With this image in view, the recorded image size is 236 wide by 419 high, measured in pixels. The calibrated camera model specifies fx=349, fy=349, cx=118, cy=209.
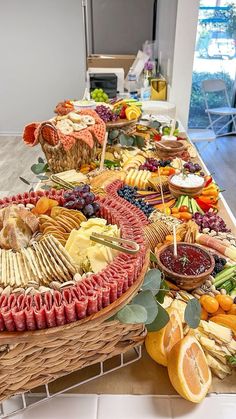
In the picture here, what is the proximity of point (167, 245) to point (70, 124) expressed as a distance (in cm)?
79

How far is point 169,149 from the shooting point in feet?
5.70

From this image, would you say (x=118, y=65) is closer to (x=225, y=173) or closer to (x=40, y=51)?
(x=40, y=51)

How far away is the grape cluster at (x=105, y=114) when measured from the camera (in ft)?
Result: 5.95

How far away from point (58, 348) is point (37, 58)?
4.76m

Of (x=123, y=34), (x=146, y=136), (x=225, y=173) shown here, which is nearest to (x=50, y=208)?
(x=146, y=136)

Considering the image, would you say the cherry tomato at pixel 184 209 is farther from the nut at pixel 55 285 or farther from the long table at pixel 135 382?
the nut at pixel 55 285

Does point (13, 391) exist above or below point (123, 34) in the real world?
below

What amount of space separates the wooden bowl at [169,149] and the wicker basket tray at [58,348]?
115 centimetres

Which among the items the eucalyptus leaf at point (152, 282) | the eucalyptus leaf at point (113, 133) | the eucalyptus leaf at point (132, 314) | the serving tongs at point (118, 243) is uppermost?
the serving tongs at point (118, 243)

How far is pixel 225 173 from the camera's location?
12.4 feet

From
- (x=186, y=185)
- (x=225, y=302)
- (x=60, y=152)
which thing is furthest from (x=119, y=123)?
(x=225, y=302)

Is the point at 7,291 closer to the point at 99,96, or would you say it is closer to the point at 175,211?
the point at 175,211

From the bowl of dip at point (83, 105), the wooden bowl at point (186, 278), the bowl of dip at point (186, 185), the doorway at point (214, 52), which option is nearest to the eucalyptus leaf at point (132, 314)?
the wooden bowl at point (186, 278)

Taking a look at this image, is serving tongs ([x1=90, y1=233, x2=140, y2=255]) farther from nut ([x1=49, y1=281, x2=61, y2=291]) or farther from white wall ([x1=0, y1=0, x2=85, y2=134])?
white wall ([x1=0, y1=0, x2=85, y2=134])
